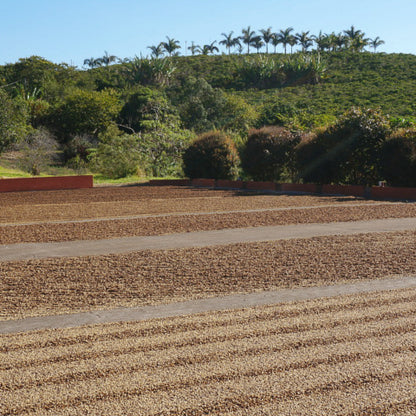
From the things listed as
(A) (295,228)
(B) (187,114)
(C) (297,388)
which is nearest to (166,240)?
(A) (295,228)

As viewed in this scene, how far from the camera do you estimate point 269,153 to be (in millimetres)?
28438

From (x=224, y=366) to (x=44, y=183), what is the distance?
25.5m

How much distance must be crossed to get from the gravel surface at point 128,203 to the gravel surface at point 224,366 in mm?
10639

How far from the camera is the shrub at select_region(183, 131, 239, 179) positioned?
3138 cm

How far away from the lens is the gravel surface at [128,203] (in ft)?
55.6

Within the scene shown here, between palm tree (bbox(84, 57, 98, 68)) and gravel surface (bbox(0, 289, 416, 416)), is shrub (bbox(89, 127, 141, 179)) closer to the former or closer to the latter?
gravel surface (bbox(0, 289, 416, 416))

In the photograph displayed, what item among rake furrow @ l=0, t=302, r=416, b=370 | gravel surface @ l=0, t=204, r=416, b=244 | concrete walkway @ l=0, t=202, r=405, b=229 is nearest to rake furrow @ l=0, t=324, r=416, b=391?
rake furrow @ l=0, t=302, r=416, b=370

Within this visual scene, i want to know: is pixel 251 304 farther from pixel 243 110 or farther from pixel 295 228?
pixel 243 110

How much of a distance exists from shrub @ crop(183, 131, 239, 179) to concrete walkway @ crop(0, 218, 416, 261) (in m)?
17.8

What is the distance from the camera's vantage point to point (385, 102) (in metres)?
56.8

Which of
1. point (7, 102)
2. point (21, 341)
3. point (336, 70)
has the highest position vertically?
point (336, 70)

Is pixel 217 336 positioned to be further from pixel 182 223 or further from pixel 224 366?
pixel 182 223

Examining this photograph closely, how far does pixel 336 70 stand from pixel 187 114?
35556 mm

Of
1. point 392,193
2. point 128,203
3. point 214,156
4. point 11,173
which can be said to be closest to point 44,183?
point 11,173
